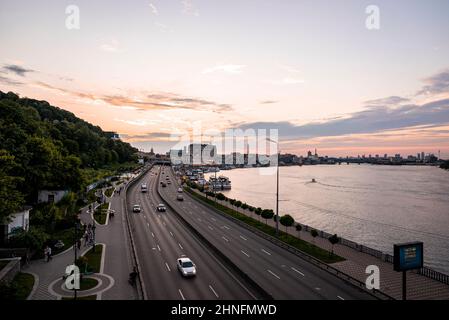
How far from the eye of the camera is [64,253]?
113 feet

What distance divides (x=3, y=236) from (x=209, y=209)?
39.7 meters

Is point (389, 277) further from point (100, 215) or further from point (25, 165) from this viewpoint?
point (25, 165)

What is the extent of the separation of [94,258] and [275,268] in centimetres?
1675

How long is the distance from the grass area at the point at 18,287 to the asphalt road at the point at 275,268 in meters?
16.3

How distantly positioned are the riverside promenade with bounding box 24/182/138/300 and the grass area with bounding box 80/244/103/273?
0.37 m

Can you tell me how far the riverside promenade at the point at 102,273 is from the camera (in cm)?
2395

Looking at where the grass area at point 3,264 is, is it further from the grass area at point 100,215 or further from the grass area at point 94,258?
the grass area at point 100,215

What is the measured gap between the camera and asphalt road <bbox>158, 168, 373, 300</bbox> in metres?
25.1

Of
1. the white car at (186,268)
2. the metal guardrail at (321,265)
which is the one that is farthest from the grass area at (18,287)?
the metal guardrail at (321,265)

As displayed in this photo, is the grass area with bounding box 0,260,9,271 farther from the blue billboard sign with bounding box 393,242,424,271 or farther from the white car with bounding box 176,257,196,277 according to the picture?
the blue billboard sign with bounding box 393,242,424,271

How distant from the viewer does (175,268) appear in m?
30.6

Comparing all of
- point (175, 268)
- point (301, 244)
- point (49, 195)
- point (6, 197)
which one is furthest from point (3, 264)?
point (49, 195)

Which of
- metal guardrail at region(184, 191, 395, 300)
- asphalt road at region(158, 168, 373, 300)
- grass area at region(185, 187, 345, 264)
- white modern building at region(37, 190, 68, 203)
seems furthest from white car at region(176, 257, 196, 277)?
white modern building at region(37, 190, 68, 203)
